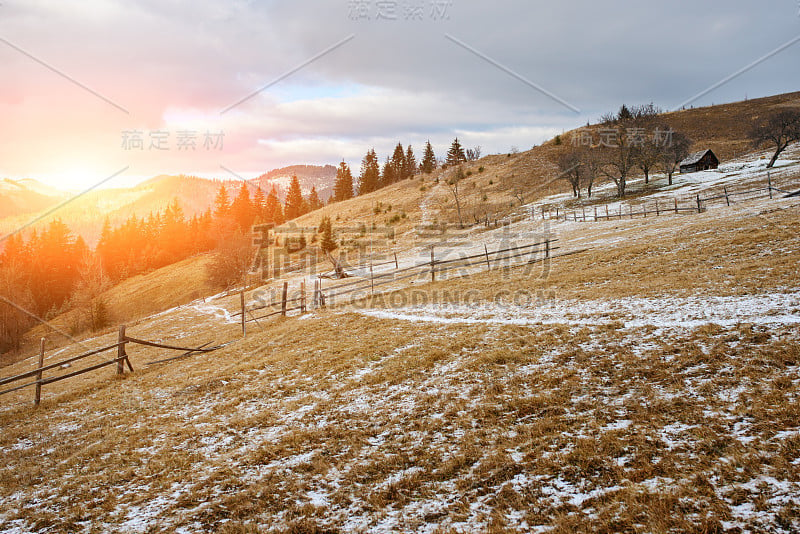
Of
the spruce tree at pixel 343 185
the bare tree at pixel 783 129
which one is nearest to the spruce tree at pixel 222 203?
the spruce tree at pixel 343 185

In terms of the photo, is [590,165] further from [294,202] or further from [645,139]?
[294,202]

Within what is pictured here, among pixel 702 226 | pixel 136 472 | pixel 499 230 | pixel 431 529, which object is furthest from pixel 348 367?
pixel 499 230

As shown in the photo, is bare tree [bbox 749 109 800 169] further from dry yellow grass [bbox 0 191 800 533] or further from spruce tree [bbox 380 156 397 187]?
spruce tree [bbox 380 156 397 187]

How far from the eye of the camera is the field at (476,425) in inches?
172

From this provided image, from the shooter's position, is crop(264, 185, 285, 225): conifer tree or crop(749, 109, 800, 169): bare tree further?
crop(264, 185, 285, 225): conifer tree

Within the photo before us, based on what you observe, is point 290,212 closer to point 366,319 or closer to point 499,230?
point 499,230

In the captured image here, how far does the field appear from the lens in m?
4.37

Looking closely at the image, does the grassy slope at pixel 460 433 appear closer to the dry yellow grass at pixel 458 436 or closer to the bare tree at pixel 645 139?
the dry yellow grass at pixel 458 436

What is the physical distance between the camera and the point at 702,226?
2041cm

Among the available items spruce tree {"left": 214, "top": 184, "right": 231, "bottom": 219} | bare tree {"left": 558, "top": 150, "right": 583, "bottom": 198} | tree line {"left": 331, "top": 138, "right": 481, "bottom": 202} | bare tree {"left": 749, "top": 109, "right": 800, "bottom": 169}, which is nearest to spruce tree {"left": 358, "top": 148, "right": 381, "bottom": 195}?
tree line {"left": 331, "top": 138, "right": 481, "bottom": 202}

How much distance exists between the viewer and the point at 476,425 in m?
6.41

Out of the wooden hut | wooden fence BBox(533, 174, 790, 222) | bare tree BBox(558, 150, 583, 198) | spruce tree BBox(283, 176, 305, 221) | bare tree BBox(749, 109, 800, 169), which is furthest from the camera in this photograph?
spruce tree BBox(283, 176, 305, 221)

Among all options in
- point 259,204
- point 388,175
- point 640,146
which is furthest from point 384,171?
point 640,146

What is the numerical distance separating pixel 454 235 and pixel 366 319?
30.6 meters
